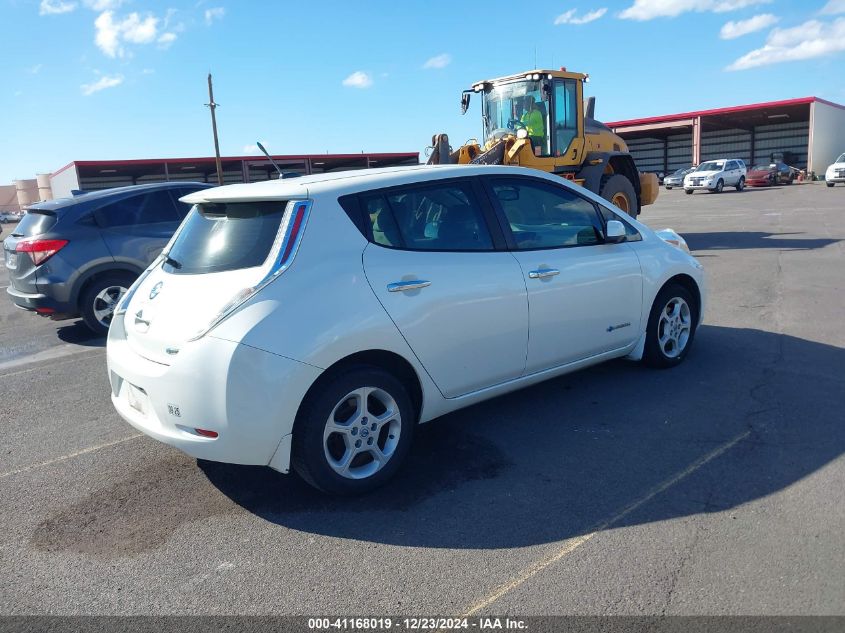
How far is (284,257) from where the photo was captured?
352 centimetres

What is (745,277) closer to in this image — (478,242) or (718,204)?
(478,242)

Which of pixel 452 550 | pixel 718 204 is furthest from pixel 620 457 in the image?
pixel 718 204

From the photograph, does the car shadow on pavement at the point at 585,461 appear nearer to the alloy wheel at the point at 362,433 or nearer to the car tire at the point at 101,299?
the alloy wheel at the point at 362,433

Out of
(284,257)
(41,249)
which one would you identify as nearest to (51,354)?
(41,249)

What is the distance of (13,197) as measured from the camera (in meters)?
91.9

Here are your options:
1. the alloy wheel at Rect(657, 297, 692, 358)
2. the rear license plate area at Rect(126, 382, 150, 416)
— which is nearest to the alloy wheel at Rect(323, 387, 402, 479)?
the rear license plate area at Rect(126, 382, 150, 416)

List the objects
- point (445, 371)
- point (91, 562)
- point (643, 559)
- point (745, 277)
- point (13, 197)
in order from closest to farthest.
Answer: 1. point (643, 559)
2. point (91, 562)
3. point (445, 371)
4. point (745, 277)
5. point (13, 197)

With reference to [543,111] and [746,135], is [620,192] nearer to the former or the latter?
[543,111]

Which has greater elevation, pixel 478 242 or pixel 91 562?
pixel 478 242

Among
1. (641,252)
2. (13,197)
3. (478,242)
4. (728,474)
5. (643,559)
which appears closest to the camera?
(643,559)

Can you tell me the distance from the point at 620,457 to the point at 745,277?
6.83 metres

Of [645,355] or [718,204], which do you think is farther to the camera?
[718,204]

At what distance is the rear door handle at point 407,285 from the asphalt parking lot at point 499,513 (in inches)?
42.7

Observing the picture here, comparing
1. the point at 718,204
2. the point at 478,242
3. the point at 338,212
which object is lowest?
the point at 718,204
